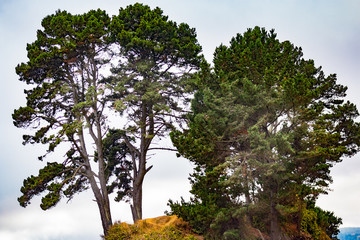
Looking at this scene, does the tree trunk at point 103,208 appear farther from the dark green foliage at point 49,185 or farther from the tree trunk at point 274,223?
the tree trunk at point 274,223

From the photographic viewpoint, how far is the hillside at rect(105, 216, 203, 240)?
15724 mm

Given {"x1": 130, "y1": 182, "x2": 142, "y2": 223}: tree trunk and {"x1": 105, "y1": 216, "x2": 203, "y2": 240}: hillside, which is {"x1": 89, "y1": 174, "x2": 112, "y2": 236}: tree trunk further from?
{"x1": 105, "y1": 216, "x2": 203, "y2": 240}: hillside

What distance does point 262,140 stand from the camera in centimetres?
1384

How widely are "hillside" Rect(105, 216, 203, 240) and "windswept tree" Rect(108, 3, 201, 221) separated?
118 inches

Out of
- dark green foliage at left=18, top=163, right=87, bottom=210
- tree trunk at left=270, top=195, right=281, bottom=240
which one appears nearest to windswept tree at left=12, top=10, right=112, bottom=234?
dark green foliage at left=18, top=163, right=87, bottom=210

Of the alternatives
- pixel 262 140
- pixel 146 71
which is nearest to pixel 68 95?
pixel 146 71

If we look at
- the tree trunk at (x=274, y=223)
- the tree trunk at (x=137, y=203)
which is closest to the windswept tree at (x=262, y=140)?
the tree trunk at (x=274, y=223)

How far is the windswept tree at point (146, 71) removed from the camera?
20.2 metres

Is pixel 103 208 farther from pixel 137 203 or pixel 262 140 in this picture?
pixel 262 140

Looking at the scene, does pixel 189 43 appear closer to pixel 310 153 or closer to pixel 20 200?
pixel 310 153

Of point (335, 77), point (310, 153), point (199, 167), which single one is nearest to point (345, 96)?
point (335, 77)

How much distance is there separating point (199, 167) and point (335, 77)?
9.32 metres

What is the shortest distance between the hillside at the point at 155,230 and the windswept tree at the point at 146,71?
9.82 ft

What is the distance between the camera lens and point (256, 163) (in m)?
14.0
